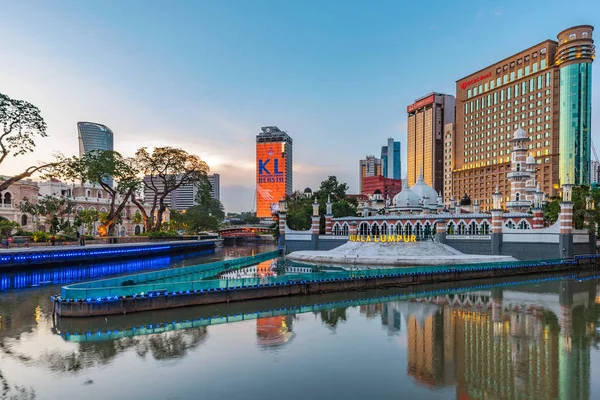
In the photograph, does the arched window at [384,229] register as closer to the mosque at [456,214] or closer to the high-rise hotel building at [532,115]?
the mosque at [456,214]

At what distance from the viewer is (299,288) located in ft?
105

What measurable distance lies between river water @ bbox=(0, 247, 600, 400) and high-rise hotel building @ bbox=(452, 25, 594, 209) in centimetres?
10580

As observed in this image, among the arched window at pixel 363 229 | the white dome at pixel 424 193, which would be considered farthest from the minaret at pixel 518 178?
the arched window at pixel 363 229

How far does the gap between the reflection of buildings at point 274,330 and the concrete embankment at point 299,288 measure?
4393mm

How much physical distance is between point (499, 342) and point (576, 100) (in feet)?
395

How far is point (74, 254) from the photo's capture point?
56.0 metres

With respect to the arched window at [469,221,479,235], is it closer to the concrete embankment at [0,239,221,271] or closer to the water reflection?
the water reflection

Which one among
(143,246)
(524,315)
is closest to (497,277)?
(524,315)

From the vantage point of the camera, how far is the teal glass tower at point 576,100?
116 metres

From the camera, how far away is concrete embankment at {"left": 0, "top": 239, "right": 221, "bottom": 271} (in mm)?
48469

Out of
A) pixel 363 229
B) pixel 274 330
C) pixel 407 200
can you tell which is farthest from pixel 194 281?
pixel 407 200

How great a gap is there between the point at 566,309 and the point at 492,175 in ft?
410

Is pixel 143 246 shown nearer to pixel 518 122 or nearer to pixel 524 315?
pixel 524 315

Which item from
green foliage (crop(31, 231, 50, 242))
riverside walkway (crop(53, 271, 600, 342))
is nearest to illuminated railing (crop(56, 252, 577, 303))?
riverside walkway (crop(53, 271, 600, 342))
